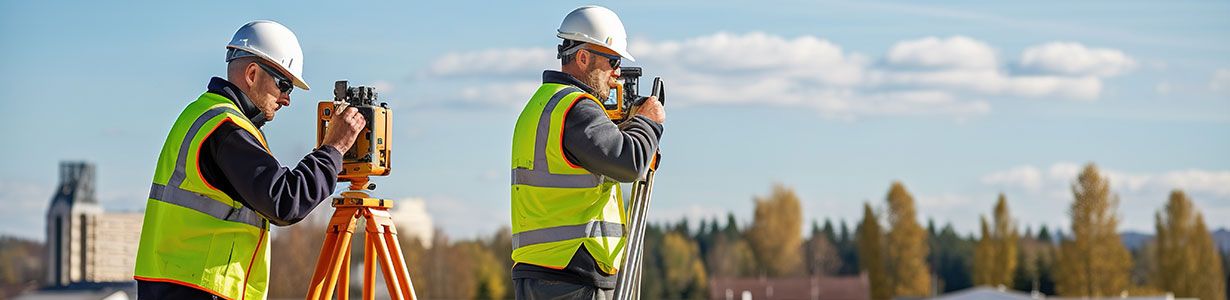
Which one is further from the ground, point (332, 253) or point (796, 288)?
point (796, 288)

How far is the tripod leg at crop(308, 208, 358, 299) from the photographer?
6.48 m

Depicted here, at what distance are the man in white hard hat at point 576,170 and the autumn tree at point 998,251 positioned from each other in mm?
93088

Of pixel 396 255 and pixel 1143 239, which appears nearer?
pixel 396 255

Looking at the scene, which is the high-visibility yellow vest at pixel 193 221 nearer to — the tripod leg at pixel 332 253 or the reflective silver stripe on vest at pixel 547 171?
the tripod leg at pixel 332 253

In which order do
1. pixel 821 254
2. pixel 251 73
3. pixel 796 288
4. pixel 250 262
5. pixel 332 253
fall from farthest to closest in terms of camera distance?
pixel 821 254 < pixel 796 288 < pixel 332 253 < pixel 251 73 < pixel 250 262

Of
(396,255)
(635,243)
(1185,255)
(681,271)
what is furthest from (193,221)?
(681,271)

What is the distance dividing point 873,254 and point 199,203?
321 ft

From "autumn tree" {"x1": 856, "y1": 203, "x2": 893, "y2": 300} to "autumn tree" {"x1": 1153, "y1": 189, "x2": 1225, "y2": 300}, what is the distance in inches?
603

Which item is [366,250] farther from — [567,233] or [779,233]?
[779,233]

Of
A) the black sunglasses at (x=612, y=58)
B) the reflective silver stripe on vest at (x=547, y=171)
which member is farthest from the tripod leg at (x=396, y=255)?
the black sunglasses at (x=612, y=58)

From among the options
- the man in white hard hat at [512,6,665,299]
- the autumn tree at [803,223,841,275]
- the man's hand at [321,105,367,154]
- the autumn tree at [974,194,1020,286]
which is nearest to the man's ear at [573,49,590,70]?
the man in white hard hat at [512,6,665,299]

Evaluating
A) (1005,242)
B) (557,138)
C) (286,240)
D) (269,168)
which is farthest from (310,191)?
(1005,242)

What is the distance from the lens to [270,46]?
6.00 meters

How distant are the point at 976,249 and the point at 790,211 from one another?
1889cm
